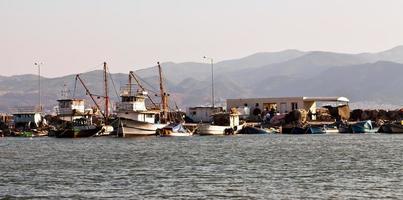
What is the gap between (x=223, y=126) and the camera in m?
166

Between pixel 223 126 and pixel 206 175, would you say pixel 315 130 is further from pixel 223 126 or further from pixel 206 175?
pixel 206 175

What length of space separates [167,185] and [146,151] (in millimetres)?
43230

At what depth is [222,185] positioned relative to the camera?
58188 millimetres

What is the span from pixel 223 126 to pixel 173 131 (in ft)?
49.5

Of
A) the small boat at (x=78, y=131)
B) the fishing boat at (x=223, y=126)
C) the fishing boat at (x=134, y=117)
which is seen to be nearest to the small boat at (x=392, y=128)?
the fishing boat at (x=223, y=126)

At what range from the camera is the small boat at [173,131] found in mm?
152125

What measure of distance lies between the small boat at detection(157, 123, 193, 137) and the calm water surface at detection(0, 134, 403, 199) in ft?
171

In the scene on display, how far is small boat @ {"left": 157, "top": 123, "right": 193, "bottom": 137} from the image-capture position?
5989 inches

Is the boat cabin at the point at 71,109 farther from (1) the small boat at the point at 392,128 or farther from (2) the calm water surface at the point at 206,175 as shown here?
(2) the calm water surface at the point at 206,175

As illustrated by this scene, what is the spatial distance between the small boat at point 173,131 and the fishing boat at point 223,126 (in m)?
3.82

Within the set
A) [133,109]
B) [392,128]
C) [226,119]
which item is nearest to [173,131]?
[133,109]

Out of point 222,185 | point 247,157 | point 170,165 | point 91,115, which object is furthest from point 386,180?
point 91,115

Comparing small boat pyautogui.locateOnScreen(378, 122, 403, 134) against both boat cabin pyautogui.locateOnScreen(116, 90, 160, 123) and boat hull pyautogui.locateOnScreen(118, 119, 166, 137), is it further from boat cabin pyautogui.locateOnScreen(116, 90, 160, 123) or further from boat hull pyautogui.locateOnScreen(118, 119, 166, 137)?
boat hull pyautogui.locateOnScreen(118, 119, 166, 137)

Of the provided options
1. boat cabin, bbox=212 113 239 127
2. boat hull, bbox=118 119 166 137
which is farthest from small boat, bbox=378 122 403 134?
boat hull, bbox=118 119 166 137
